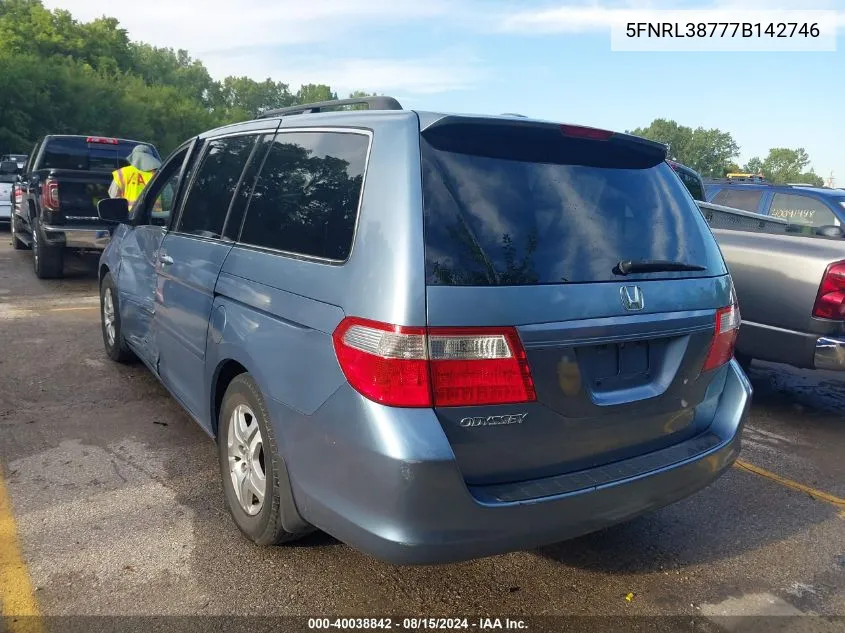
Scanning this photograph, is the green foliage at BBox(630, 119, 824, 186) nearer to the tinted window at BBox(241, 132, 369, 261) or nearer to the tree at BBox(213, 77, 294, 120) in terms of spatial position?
the tree at BBox(213, 77, 294, 120)

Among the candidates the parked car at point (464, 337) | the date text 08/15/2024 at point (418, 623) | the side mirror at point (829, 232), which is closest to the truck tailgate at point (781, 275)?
the side mirror at point (829, 232)

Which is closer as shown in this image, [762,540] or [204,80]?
[762,540]

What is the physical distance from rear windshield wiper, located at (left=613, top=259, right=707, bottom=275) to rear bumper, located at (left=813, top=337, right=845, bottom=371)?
2.49 metres

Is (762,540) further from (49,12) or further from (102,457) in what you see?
(49,12)

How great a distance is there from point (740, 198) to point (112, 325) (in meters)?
7.64

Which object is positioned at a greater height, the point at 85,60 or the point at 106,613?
the point at 85,60

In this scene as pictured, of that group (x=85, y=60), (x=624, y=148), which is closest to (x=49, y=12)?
(x=85, y=60)

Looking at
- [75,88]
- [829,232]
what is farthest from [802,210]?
[75,88]

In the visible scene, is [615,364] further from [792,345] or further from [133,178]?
[133,178]

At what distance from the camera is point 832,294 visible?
4879 millimetres

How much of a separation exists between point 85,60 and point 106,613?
60676 millimetres

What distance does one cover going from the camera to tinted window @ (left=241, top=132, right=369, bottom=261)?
2646 mm

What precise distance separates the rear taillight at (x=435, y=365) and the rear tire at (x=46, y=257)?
8.84 m

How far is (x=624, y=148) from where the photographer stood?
2.99 m
